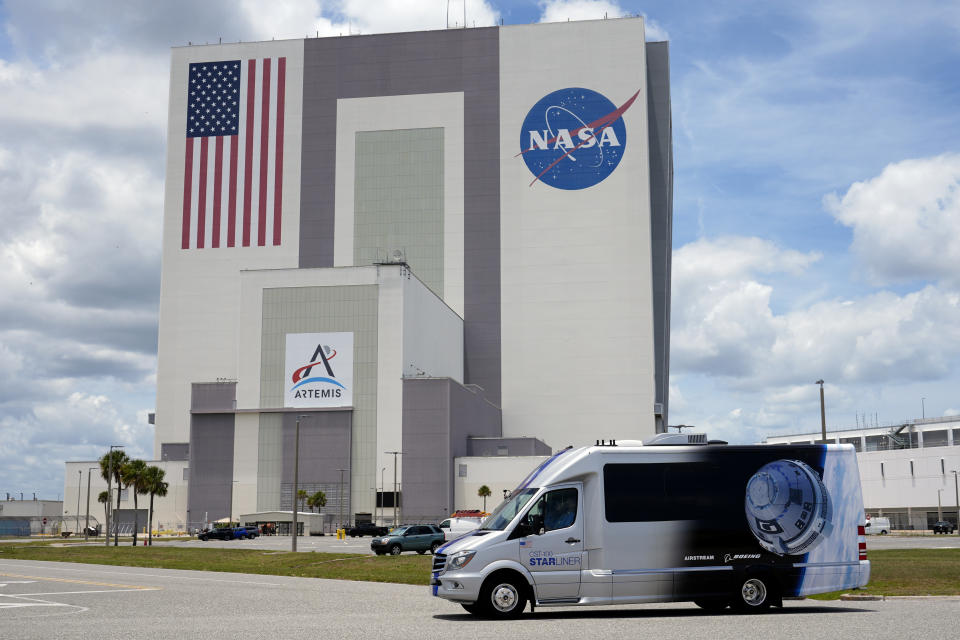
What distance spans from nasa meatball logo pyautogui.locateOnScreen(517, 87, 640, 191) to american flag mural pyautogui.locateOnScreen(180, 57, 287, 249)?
1091 inches

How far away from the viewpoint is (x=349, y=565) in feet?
121

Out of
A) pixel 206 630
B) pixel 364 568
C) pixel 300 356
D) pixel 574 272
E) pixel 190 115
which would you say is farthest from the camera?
pixel 190 115

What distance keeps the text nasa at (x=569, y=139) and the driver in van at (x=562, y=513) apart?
87026mm

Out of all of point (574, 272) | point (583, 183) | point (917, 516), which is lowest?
point (917, 516)

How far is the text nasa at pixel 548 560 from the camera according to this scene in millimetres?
18500

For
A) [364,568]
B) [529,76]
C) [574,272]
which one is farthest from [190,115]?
[364,568]

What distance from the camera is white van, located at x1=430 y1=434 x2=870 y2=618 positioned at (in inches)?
727

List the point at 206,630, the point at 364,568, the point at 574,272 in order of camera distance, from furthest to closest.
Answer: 1. the point at 574,272
2. the point at 364,568
3. the point at 206,630

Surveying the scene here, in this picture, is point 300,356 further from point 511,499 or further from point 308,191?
point 511,499

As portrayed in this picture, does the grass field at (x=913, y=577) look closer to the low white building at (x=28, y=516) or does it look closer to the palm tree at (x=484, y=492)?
the palm tree at (x=484, y=492)

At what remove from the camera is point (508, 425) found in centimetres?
10281

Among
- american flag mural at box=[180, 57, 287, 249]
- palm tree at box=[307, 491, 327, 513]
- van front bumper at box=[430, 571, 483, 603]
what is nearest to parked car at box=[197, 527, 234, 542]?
palm tree at box=[307, 491, 327, 513]

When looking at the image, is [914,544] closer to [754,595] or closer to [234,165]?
[754,595]

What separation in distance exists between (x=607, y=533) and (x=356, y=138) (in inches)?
3710
